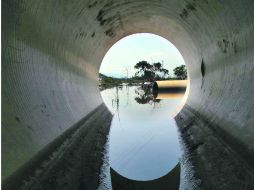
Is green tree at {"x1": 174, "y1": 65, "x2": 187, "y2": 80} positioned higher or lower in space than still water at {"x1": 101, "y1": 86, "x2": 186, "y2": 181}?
lower

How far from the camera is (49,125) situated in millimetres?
6496

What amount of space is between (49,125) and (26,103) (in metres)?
1.17

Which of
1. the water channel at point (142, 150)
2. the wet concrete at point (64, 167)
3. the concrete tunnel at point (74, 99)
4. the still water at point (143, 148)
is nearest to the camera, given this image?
the wet concrete at point (64, 167)

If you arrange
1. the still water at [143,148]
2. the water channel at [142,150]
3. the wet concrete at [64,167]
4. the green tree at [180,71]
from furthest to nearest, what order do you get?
the green tree at [180,71] → the still water at [143,148] → the water channel at [142,150] → the wet concrete at [64,167]

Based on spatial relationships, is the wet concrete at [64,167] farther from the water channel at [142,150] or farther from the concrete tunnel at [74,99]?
the water channel at [142,150]

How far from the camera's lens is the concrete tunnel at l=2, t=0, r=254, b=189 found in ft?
15.7

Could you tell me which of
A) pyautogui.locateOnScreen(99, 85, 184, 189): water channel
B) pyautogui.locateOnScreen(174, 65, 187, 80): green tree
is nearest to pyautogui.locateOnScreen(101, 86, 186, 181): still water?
pyautogui.locateOnScreen(99, 85, 184, 189): water channel

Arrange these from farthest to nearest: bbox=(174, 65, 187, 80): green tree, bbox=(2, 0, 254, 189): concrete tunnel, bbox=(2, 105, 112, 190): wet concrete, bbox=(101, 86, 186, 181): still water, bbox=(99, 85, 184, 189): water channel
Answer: bbox=(174, 65, 187, 80): green tree → bbox=(101, 86, 186, 181): still water → bbox=(99, 85, 184, 189): water channel → bbox=(2, 0, 254, 189): concrete tunnel → bbox=(2, 105, 112, 190): wet concrete

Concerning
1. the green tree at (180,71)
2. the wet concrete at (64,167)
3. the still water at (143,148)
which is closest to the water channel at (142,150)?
the still water at (143,148)

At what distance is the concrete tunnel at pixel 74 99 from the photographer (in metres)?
4.79

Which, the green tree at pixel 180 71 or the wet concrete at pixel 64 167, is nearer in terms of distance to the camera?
the wet concrete at pixel 64 167

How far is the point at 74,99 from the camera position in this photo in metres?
10.3

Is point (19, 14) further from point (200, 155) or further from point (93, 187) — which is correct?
point (200, 155)

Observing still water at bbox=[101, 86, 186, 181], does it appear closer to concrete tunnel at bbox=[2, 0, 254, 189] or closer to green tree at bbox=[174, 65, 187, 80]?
concrete tunnel at bbox=[2, 0, 254, 189]
